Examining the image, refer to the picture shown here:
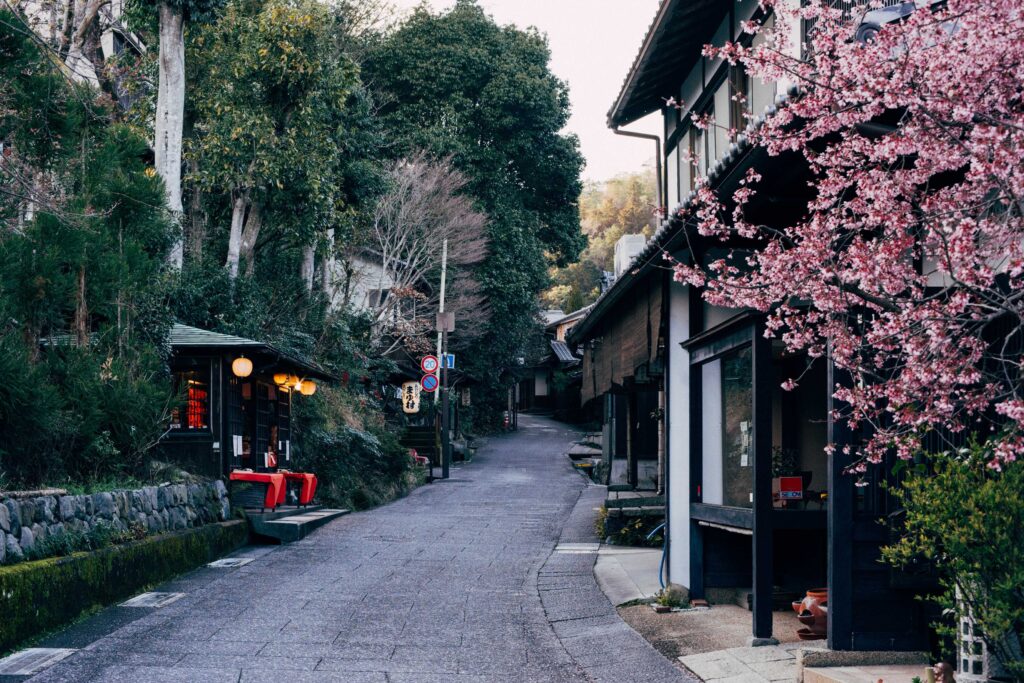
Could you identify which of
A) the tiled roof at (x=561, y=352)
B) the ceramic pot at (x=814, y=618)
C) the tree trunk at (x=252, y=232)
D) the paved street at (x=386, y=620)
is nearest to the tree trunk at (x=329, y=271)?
the tree trunk at (x=252, y=232)

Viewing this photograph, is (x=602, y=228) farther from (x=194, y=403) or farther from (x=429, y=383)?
(x=194, y=403)

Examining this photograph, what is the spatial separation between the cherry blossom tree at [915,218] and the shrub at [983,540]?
24cm

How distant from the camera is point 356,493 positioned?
24.6m

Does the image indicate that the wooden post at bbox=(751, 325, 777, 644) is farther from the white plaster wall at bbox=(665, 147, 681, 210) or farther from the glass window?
the white plaster wall at bbox=(665, 147, 681, 210)

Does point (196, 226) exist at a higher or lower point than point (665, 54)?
lower

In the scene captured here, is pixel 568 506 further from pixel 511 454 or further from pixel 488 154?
pixel 488 154

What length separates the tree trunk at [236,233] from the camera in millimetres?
25672

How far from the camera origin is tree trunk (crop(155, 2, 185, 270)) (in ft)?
67.5

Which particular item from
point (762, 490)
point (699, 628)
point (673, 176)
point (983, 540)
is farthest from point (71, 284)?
point (983, 540)

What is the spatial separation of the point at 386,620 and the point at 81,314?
6046mm

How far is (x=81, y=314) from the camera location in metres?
14.0

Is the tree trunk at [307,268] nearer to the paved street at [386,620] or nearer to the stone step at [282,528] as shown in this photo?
the paved street at [386,620]

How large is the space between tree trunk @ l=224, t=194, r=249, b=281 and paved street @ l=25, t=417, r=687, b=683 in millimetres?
8257

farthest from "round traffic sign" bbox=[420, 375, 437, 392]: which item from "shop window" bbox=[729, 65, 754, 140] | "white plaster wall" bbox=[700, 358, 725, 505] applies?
"white plaster wall" bbox=[700, 358, 725, 505]
